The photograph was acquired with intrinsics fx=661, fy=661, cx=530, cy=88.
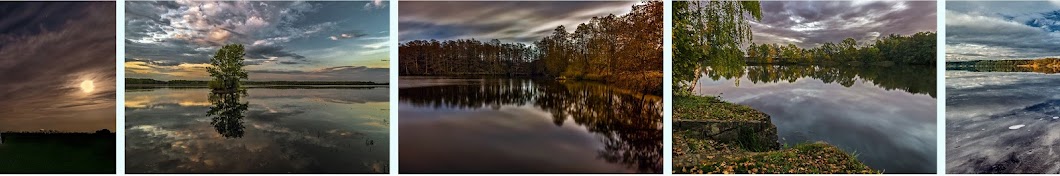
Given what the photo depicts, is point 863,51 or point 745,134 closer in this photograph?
point 863,51

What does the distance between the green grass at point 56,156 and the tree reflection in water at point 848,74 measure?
544 centimetres

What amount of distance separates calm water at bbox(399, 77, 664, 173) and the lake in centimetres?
269

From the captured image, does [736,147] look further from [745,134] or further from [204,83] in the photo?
[204,83]

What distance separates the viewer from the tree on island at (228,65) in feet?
19.0

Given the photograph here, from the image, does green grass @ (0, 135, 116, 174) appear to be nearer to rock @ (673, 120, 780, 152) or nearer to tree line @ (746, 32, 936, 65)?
rock @ (673, 120, 780, 152)

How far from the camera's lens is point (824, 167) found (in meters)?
5.96

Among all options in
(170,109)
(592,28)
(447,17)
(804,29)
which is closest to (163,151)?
(170,109)

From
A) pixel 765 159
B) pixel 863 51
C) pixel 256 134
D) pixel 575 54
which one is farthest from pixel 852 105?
pixel 256 134

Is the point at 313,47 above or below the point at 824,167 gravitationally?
above

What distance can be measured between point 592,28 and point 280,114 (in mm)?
2913

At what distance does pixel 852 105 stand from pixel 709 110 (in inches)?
49.7

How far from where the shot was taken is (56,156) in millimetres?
5934

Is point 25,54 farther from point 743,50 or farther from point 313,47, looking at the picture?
point 743,50

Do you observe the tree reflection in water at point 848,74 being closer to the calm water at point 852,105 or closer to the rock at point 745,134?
the calm water at point 852,105
